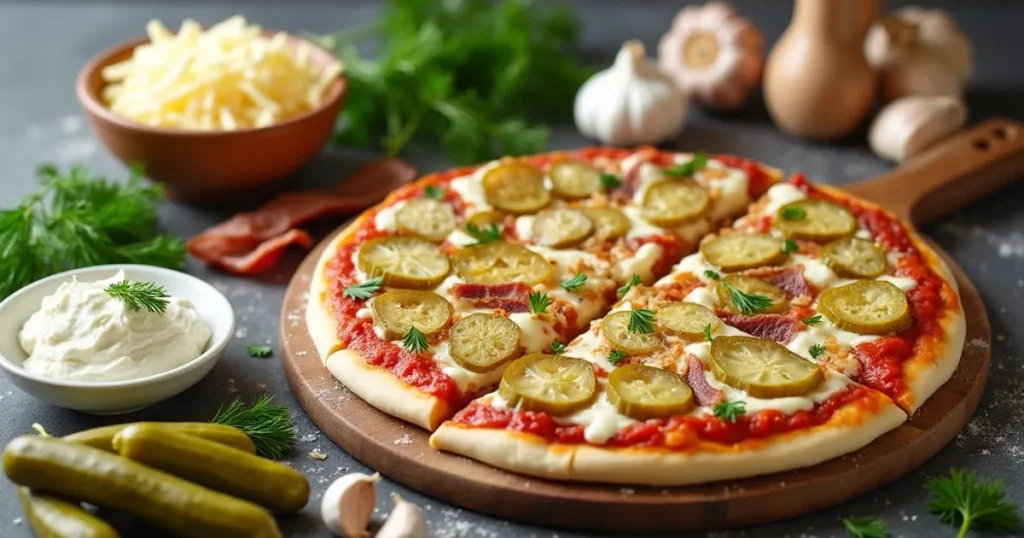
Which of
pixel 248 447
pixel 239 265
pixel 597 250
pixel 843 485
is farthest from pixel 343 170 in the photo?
pixel 843 485

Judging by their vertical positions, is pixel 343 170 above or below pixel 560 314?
below

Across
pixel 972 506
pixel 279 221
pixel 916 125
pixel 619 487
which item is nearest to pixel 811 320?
pixel 972 506

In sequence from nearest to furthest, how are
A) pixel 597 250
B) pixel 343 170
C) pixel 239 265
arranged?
pixel 597 250 → pixel 239 265 → pixel 343 170

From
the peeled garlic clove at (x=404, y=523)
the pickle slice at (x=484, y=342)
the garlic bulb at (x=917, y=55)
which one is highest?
the garlic bulb at (x=917, y=55)

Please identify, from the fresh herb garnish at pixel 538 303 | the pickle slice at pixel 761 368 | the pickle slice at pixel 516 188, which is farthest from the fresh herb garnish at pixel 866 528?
the pickle slice at pixel 516 188

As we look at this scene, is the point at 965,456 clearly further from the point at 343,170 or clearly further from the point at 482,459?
the point at 343,170

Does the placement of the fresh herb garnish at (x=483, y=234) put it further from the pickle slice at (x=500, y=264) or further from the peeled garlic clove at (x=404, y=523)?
the peeled garlic clove at (x=404, y=523)
